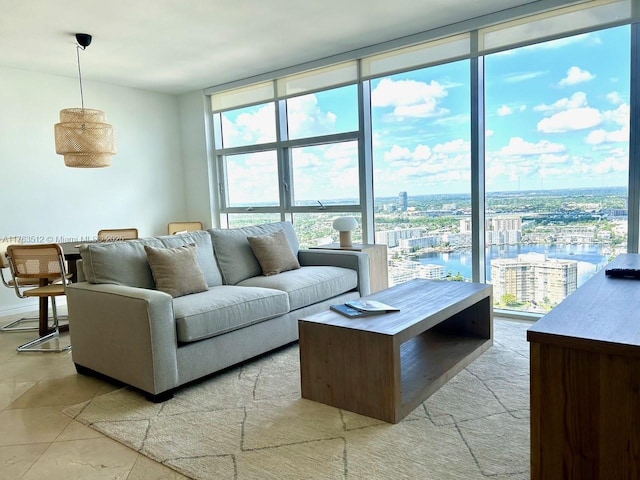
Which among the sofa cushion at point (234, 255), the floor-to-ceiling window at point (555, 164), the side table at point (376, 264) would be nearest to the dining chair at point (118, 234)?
the sofa cushion at point (234, 255)

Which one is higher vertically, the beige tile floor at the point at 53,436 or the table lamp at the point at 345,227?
the table lamp at the point at 345,227

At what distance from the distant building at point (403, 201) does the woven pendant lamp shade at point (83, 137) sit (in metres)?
2.74

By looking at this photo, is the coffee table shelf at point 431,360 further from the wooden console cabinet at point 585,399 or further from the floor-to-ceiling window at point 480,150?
the floor-to-ceiling window at point 480,150

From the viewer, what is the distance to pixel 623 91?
341 cm

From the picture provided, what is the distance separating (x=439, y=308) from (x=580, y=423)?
128 cm

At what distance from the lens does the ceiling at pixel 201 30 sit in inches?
136

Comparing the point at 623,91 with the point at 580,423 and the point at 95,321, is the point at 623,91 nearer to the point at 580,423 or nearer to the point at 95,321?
the point at 580,423

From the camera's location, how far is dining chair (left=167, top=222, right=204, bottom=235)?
5.48 metres

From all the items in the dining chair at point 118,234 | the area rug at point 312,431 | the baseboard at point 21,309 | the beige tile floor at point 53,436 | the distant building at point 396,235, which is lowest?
the beige tile floor at point 53,436

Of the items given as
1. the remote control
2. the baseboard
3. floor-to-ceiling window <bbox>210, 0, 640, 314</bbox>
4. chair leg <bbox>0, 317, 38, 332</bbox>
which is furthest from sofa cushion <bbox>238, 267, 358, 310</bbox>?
the baseboard

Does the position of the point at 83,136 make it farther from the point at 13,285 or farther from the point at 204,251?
the point at 204,251

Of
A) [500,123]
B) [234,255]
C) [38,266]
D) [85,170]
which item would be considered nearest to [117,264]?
[234,255]

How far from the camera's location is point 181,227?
5578 mm

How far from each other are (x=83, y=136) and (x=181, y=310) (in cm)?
218
